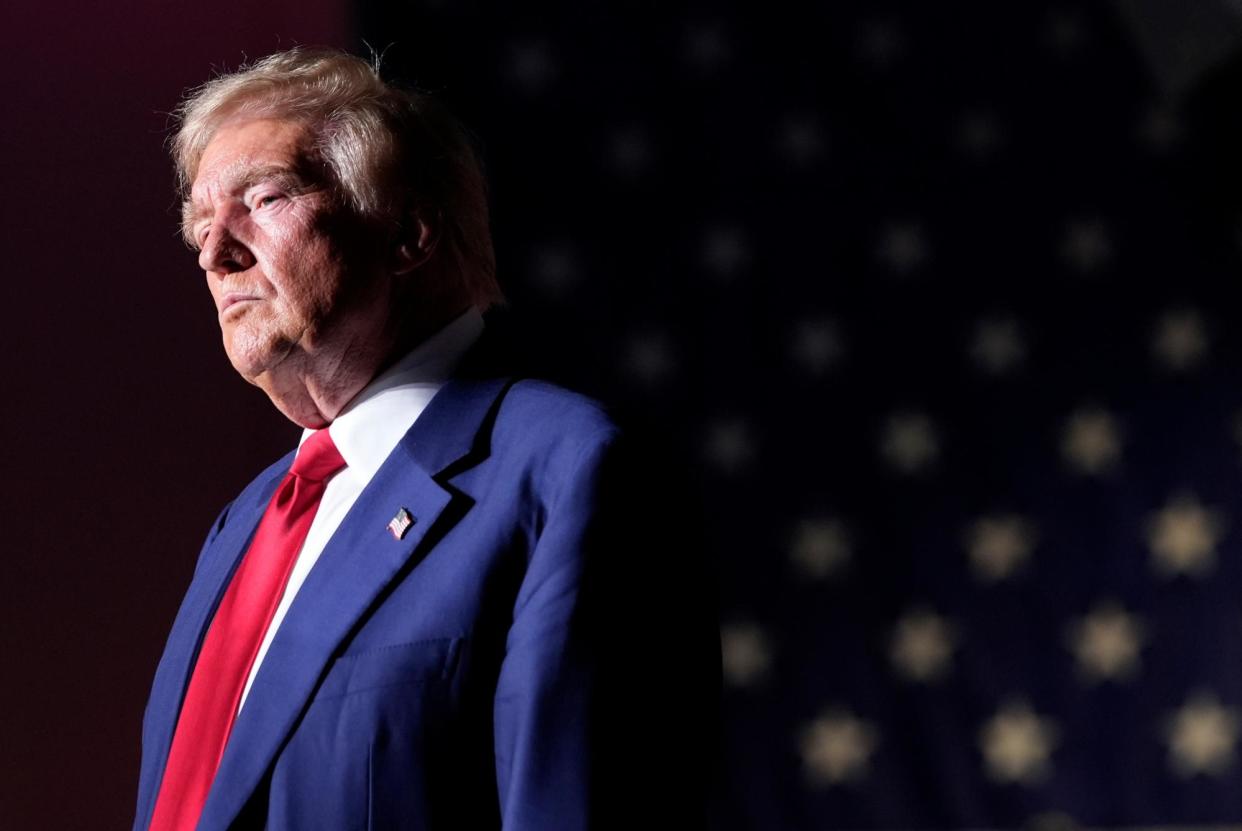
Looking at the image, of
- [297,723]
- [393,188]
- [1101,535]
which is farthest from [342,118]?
[1101,535]

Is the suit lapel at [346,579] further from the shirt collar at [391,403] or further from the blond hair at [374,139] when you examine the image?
the blond hair at [374,139]

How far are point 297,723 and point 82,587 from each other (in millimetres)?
1381

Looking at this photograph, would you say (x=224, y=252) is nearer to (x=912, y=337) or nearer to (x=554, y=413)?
(x=554, y=413)

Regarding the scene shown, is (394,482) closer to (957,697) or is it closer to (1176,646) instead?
(957,697)

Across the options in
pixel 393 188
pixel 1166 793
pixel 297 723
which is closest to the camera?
pixel 297 723

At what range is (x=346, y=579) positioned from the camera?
1056 mm

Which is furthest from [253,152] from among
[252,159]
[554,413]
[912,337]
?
[912,337]

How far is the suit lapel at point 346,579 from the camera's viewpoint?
3.30 ft

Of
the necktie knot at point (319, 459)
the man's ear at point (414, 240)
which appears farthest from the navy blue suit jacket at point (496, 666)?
the man's ear at point (414, 240)

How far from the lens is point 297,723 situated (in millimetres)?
1004

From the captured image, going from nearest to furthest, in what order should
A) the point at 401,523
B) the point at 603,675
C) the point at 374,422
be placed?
the point at 603,675
the point at 401,523
the point at 374,422

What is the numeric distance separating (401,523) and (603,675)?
0.22 metres

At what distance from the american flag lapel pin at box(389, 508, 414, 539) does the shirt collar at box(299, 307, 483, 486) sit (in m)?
0.10

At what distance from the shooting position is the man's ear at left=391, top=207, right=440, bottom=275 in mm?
1252
